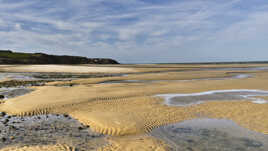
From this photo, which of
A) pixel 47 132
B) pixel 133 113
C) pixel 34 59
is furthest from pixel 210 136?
pixel 34 59

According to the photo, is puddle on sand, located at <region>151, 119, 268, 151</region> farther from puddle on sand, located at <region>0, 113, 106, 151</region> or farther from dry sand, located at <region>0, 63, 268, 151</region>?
puddle on sand, located at <region>0, 113, 106, 151</region>

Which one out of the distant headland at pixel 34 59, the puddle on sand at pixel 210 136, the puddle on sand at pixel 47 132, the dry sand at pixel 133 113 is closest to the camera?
the puddle on sand at pixel 210 136

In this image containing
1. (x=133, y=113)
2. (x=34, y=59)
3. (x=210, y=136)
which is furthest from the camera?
(x=34, y=59)

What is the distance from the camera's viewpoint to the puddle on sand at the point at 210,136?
6637 mm

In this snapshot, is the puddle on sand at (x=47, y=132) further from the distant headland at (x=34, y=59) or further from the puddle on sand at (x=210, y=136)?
the distant headland at (x=34, y=59)

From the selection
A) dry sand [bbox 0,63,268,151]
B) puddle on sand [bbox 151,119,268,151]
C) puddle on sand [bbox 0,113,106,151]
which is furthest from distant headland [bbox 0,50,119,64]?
puddle on sand [bbox 151,119,268,151]

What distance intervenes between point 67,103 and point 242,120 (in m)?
11.3

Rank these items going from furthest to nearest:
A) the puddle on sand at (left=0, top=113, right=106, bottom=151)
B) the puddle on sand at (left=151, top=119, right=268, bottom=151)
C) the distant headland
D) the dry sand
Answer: the distant headland, the dry sand, the puddle on sand at (left=0, top=113, right=106, bottom=151), the puddle on sand at (left=151, top=119, right=268, bottom=151)

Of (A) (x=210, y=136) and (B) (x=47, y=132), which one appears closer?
(A) (x=210, y=136)

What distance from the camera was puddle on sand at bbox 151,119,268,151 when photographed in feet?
21.8

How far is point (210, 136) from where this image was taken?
7.62 m

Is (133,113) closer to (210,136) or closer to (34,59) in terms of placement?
(210,136)

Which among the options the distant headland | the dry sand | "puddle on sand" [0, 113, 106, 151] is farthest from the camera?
the distant headland

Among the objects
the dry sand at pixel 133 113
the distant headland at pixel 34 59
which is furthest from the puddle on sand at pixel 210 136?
the distant headland at pixel 34 59
